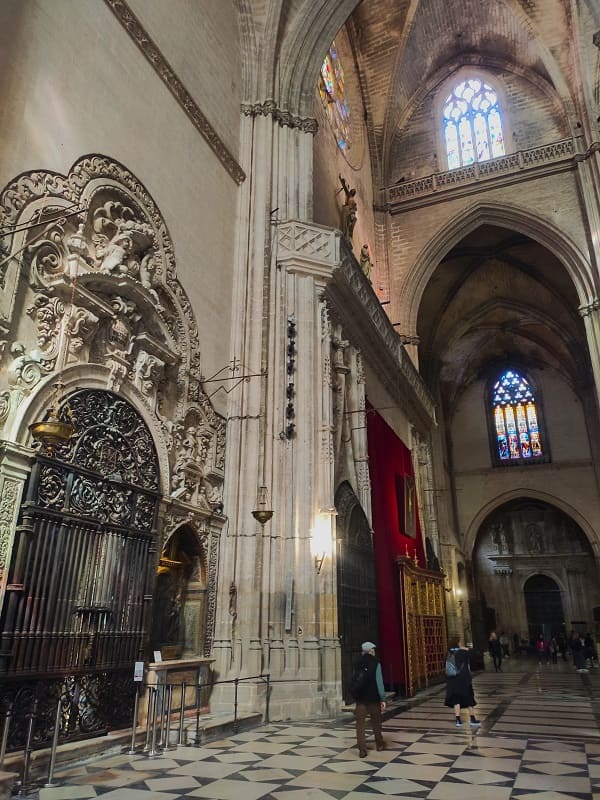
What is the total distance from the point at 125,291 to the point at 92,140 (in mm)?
1884

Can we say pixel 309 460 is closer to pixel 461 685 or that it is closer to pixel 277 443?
pixel 277 443

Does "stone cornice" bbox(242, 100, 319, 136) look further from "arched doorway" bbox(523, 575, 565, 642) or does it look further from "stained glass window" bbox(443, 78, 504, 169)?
"arched doorway" bbox(523, 575, 565, 642)

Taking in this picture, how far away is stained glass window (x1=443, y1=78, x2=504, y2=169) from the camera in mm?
21641

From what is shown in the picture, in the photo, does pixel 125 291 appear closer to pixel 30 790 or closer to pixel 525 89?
pixel 30 790

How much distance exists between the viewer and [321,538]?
31.0ft

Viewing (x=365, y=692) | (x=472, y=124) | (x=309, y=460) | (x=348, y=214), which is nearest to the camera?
(x=365, y=692)

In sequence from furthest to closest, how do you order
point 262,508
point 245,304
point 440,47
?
point 440,47 < point 245,304 < point 262,508

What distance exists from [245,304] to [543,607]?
78.4 ft

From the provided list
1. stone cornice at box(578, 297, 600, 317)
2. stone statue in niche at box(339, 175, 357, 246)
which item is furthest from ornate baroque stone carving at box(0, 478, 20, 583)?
stone cornice at box(578, 297, 600, 317)

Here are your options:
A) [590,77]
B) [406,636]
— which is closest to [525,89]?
[590,77]

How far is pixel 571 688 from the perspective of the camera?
42.9 feet

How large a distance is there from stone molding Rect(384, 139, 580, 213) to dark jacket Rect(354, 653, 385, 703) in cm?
1715

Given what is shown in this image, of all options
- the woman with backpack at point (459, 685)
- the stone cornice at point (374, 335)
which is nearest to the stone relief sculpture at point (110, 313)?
the woman with backpack at point (459, 685)

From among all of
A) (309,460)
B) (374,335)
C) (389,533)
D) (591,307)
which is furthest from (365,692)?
(591,307)
